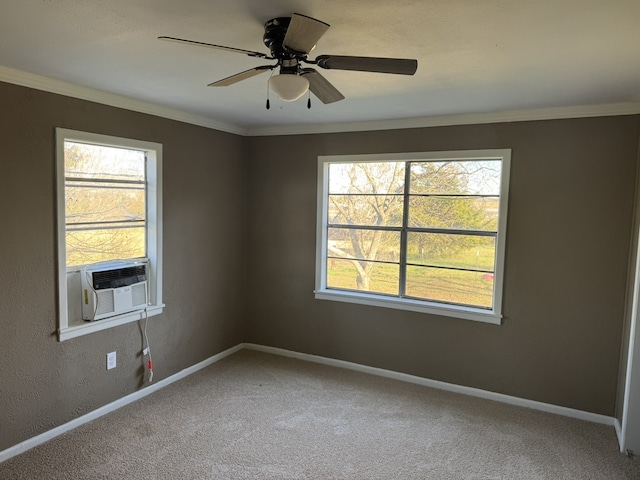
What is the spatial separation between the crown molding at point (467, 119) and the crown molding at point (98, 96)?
27.1 inches

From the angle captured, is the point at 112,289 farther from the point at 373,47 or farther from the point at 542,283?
the point at 542,283

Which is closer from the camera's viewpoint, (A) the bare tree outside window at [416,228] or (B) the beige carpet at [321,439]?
(B) the beige carpet at [321,439]

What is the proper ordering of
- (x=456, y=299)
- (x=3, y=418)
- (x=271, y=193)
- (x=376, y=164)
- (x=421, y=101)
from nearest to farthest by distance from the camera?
1. (x=3, y=418)
2. (x=421, y=101)
3. (x=456, y=299)
4. (x=376, y=164)
5. (x=271, y=193)

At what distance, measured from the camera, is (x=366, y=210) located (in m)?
4.11

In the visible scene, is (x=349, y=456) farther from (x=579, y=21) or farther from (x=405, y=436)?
(x=579, y=21)

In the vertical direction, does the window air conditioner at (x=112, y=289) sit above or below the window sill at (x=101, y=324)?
above

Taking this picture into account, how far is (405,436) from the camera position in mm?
2980

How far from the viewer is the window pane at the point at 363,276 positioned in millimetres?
4044

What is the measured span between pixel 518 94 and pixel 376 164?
1.48 meters

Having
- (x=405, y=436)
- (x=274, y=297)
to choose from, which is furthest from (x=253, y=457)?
(x=274, y=297)

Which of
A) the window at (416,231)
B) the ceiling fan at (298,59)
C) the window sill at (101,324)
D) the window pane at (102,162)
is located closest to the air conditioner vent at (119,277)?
the window sill at (101,324)

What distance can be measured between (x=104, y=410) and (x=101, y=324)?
0.67 metres

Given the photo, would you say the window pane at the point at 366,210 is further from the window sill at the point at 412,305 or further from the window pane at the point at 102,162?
the window pane at the point at 102,162

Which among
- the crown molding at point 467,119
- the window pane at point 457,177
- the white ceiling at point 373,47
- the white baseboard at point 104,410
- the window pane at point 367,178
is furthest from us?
the window pane at point 367,178
